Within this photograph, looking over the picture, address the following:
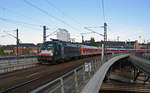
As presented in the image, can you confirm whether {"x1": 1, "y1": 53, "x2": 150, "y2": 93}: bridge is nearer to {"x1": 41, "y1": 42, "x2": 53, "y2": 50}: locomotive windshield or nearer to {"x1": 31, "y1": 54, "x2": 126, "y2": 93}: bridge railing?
{"x1": 31, "y1": 54, "x2": 126, "y2": 93}: bridge railing

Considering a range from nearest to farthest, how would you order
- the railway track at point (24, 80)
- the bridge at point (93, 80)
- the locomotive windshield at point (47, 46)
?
the bridge at point (93, 80) → the railway track at point (24, 80) → the locomotive windshield at point (47, 46)

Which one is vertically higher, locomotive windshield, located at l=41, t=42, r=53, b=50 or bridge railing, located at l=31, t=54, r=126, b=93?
locomotive windshield, located at l=41, t=42, r=53, b=50

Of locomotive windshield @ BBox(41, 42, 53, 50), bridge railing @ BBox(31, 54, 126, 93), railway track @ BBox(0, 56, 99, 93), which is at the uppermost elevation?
A: locomotive windshield @ BBox(41, 42, 53, 50)

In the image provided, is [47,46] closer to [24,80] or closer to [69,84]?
[24,80]

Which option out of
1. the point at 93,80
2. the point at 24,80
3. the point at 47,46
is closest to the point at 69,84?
the point at 93,80

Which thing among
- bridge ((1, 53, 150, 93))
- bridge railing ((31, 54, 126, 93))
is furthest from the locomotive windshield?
bridge railing ((31, 54, 126, 93))

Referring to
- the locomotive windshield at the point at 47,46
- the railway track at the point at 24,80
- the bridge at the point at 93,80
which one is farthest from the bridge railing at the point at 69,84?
the locomotive windshield at the point at 47,46

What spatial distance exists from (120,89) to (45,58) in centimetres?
1606

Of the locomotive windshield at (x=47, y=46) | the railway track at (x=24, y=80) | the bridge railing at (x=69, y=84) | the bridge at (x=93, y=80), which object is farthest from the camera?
the locomotive windshield at (x=47, y=46)

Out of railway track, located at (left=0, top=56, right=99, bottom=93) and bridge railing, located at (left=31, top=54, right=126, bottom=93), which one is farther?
railway track, located at (left=0, top=56, right=99, bottom=93)

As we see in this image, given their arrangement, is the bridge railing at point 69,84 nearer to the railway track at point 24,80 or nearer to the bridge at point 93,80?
the bridge at point 93,80

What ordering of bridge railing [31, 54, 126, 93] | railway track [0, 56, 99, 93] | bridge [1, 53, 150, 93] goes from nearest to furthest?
bridge railing [31, 54, 126, 93], bridge [1, 53, 150, 93], railway track [0, 56, 99, 93]

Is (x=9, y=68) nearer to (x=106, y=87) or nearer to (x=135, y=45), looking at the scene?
(x=106, y=87)

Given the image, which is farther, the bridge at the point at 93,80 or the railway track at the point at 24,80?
the railway track at the point at 24,80
